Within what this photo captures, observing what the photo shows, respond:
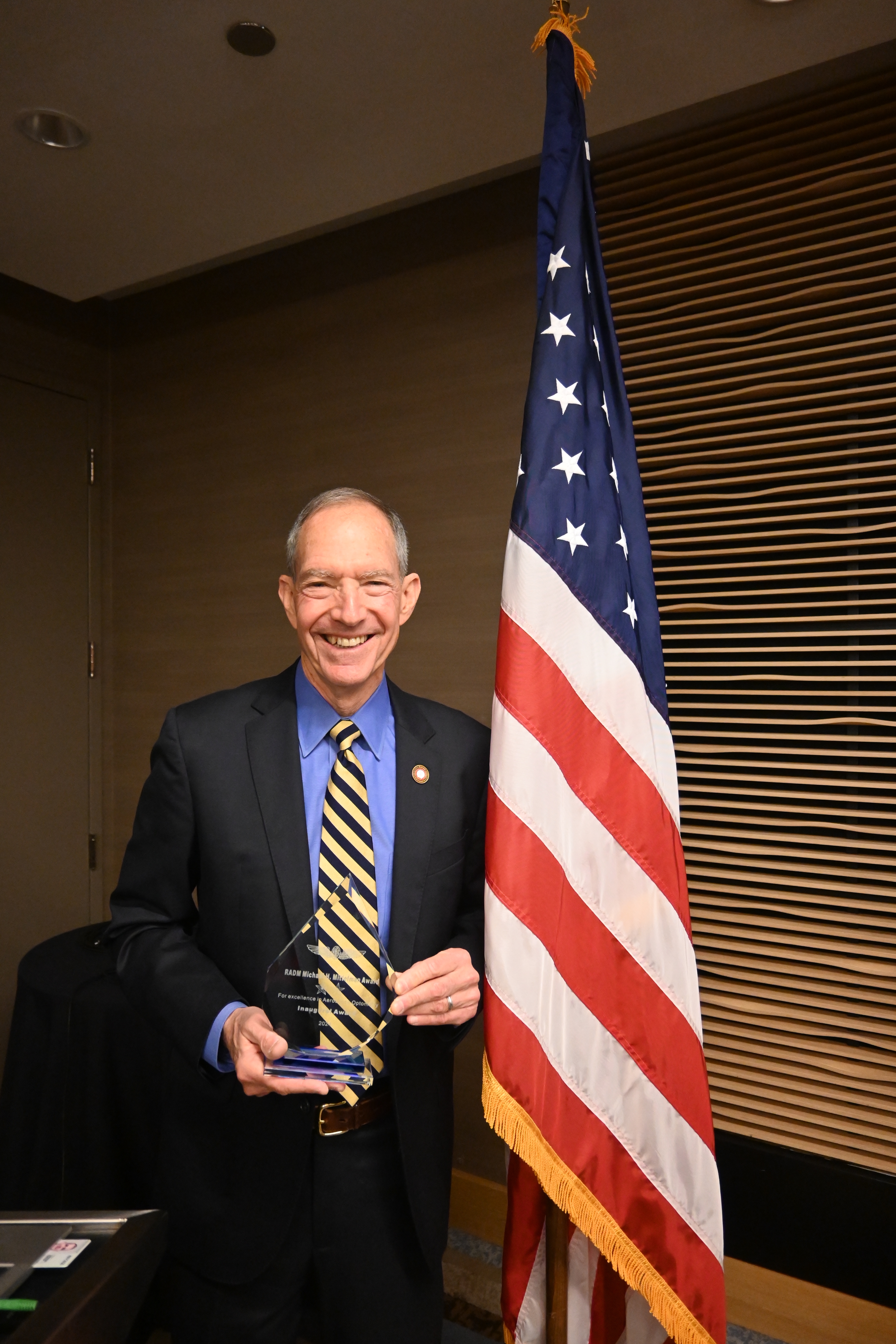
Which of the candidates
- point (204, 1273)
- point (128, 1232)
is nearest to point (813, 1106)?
point (204, 1273)

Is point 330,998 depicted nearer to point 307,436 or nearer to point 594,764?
point 594,764

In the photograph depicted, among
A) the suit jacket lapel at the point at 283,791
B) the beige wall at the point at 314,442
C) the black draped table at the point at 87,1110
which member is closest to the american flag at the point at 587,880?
the suit jacket lapel at the point at 283,791

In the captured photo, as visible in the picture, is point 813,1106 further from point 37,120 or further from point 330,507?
point 37,120

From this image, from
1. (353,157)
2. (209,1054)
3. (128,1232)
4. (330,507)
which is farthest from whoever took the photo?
(353,157)

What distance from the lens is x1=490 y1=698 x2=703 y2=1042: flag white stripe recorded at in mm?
1494

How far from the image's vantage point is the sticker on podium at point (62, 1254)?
3.16ft

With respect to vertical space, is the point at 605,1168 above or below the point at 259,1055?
below

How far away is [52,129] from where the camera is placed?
7.09 ft

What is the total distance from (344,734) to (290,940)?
0.34 m

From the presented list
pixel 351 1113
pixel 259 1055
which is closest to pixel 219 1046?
pixel 259 1055

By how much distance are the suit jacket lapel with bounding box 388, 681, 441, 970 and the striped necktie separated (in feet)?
0.16

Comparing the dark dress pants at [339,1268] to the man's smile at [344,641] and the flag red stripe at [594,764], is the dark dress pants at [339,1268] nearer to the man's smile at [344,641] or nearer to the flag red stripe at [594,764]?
the flag red stripe at [594,764]

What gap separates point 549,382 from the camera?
5.22 ft

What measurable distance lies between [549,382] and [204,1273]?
5.19 feet
